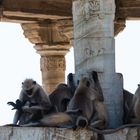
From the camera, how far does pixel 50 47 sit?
28609mm

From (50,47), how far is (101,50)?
949cm

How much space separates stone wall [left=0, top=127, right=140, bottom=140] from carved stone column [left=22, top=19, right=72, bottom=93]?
10.4 m

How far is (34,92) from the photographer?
19.3 m

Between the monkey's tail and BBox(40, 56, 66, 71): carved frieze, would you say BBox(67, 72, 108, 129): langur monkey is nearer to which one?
the monkey's tail

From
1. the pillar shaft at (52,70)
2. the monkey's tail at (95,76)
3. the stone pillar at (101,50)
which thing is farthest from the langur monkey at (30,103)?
the pillar shaft at (52,70)

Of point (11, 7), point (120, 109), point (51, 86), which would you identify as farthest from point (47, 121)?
point (51, 86)

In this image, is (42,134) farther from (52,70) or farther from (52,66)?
(52,70)

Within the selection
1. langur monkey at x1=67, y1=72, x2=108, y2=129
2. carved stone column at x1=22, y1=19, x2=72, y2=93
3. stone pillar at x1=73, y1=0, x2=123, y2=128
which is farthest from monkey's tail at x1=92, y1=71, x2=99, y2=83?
carved stone column at x1=22, y1=19, x2=72, y2=93

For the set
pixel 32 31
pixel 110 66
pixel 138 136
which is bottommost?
pixel 138 136

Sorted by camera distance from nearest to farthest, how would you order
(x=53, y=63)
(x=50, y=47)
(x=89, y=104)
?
1. (x=89, y=104)
2. (x=50, y=47)
3. (x=53, y=63)

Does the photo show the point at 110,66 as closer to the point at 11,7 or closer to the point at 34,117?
the point at 34,117

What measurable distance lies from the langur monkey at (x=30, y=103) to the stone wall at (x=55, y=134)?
0.90 meters

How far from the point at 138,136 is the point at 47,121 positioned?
1806mm

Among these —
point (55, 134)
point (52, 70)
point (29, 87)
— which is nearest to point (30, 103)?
point (29, 87)
